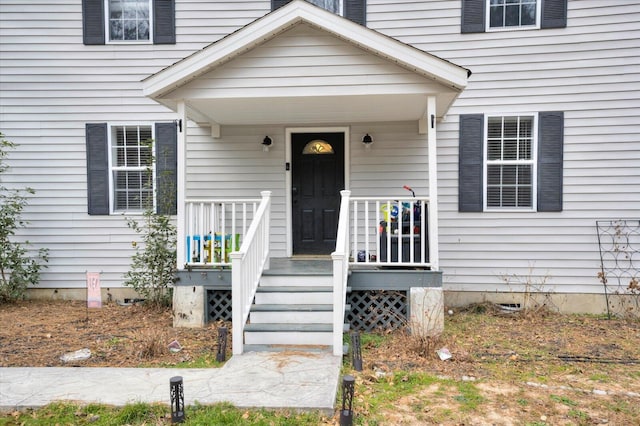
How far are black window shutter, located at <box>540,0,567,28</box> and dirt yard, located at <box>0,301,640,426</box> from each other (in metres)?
4.32

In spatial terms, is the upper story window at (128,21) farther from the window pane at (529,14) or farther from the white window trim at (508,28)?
the window pane at (529,14)

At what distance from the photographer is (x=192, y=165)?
6680mm

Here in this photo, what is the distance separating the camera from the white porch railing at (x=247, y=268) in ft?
13.5

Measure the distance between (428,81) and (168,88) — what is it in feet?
10.1

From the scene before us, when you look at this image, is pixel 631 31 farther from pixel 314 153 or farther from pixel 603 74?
pixel 314 153

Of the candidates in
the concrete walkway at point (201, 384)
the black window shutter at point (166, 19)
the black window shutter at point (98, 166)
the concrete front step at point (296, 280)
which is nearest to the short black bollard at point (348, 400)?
the concrete walkway at point (201, 384)

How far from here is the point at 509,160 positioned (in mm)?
6285

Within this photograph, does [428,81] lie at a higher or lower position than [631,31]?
lower

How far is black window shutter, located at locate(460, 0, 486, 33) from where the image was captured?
6.21m

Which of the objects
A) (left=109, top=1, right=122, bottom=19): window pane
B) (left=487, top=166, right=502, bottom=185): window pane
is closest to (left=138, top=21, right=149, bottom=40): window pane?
(left=109, top=1, right=122, bottom=19): window pane

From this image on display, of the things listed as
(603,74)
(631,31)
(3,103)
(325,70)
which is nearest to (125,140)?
(3,103)

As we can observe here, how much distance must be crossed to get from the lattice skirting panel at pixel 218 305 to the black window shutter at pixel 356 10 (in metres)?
4.52

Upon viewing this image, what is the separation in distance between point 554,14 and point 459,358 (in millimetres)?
5257

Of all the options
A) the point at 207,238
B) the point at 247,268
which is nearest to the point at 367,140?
the point at 207,238
